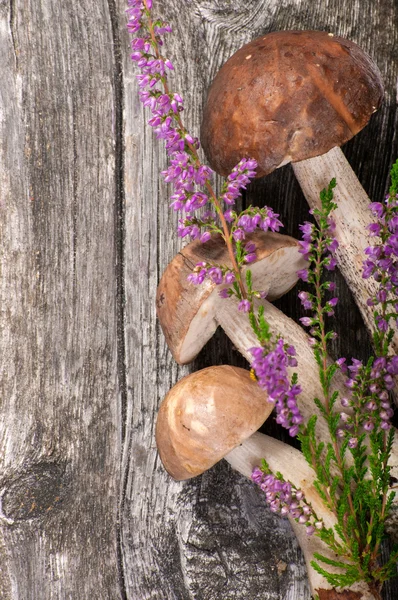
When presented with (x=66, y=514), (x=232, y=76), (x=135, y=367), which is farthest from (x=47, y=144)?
(x=66, y=514)

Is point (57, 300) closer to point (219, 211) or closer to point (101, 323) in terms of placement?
point (101, 323)

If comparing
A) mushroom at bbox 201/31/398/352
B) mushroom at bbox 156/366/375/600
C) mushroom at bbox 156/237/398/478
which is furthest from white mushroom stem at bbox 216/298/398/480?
mushroom at bbox 201/31/398/352

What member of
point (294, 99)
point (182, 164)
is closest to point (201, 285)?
point (182, 164)

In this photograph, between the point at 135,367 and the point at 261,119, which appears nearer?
the point at 261,119

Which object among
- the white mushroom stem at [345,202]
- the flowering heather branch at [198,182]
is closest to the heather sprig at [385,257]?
the white mushroom stem at [345,202]

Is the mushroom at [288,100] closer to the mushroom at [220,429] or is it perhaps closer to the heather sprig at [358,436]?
the heather sprig at [358,436]

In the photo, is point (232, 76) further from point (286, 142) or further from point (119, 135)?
→ point (119, 135)

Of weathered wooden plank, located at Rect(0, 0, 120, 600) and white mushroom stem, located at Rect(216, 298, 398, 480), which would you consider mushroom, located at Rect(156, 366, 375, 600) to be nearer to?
white mushroom stem, located at Rect(216, 298, 398, 480)
